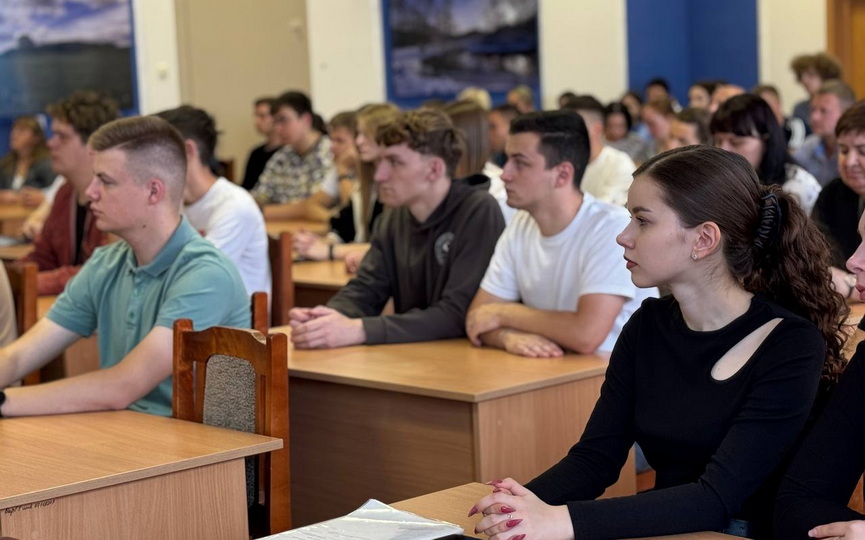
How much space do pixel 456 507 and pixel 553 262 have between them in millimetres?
1524

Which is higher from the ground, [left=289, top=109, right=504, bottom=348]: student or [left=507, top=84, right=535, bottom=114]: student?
[left=507, top=84, right=535, bottom=114]: student

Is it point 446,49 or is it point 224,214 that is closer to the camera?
point 224,214

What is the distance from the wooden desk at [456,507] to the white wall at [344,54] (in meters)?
9.18

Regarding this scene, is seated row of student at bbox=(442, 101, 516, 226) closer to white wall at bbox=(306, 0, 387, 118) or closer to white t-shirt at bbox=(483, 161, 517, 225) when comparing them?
white t-shirt at bbox=(483, 161, 517, 225)

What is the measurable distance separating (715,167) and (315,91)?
9.40 m

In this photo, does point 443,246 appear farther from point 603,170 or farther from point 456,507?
point 603,170

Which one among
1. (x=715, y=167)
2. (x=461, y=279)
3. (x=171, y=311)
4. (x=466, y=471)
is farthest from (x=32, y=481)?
(x=461, y=279)

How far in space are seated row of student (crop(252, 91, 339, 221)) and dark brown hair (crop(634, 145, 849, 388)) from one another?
5.43m

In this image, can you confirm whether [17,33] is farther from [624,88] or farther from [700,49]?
[700,49]

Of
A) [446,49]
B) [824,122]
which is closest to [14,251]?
[824,122]

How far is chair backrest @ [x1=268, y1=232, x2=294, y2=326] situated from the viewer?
14.1 ft

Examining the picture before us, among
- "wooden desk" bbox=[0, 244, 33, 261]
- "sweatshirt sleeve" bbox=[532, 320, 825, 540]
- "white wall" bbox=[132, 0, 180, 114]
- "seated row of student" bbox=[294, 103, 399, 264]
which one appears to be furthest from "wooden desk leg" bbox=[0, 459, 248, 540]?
"white wall" bbox=[132, 0, 180, 114]

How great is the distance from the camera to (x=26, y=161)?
380 inches

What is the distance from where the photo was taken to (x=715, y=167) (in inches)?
78.7
